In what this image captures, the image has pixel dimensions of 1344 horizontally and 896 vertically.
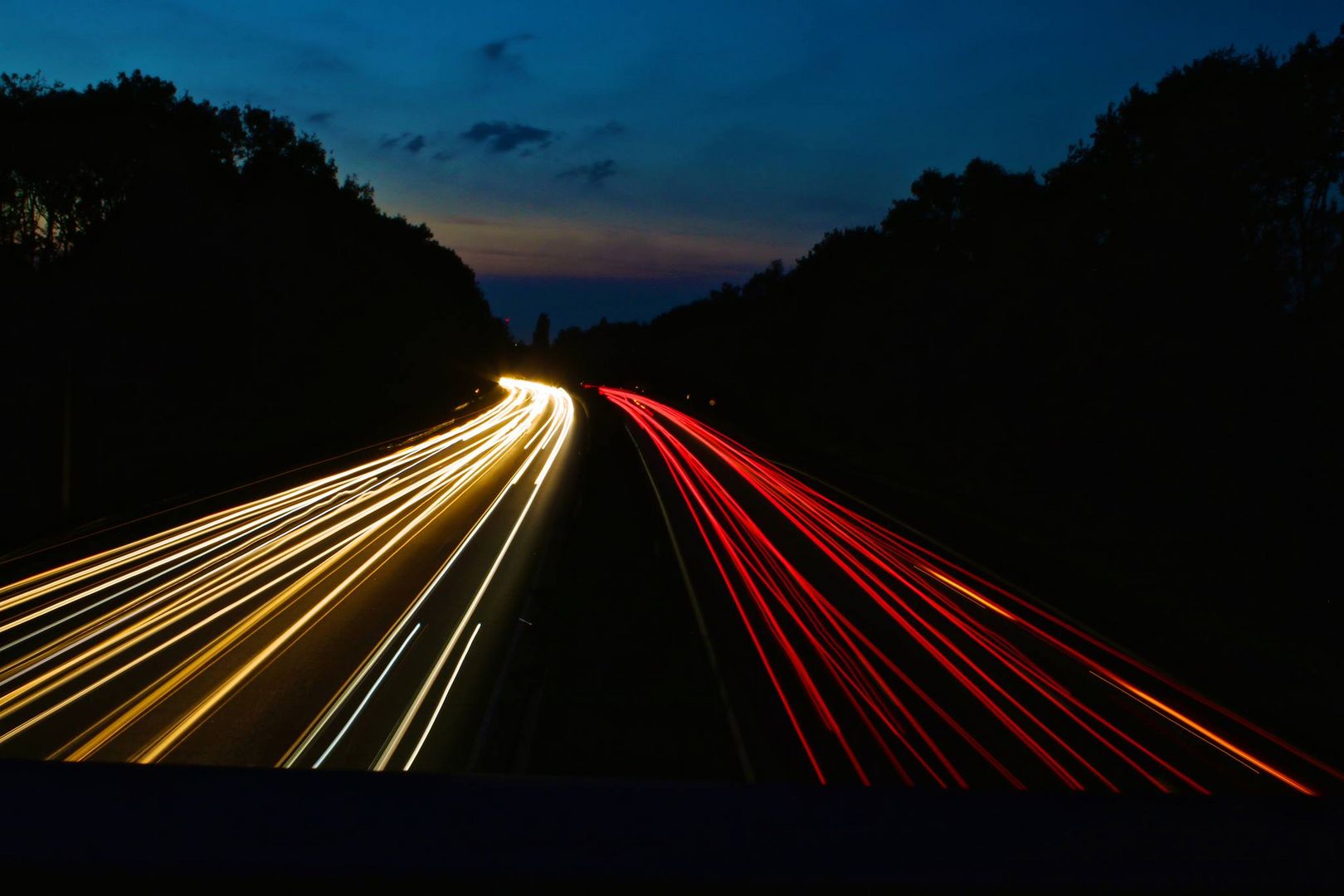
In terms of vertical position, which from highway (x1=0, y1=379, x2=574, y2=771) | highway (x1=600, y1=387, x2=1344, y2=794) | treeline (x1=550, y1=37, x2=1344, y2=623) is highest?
treeline (x1=550, y1=37, x2=1344, y2=623)

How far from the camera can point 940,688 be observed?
31.4ft

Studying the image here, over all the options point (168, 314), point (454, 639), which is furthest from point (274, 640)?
point (168, 314)

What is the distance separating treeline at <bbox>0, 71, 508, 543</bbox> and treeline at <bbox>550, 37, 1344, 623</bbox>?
58.8 feet

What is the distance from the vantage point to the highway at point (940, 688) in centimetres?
752

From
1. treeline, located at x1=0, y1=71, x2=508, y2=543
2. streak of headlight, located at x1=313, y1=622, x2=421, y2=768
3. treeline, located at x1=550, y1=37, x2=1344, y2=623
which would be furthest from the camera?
treeline, located at x1=0, y1=71, x2=508, y2=543

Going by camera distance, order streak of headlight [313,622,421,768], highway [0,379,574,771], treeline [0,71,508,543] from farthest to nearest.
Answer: treeline [0,71,508,543]
highway [0,379,574,771]
streak of headlight [313,622,421,768]

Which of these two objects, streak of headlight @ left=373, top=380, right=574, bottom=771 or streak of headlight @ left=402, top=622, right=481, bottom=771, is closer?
streak of headlight @ left=402, top=622, right=481, bottom=771

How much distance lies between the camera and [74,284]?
39.3m

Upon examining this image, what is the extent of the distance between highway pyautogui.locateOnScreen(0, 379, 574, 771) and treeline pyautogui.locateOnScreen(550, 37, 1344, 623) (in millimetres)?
11153

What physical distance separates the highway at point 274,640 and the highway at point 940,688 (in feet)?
8.80

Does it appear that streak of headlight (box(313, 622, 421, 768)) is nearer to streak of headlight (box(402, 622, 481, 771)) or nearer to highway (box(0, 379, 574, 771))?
highway (box(0, 379, 574, 771))

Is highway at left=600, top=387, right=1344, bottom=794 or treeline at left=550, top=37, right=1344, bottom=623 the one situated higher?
treeline at left=550, top=37, right=1344, bottom=623

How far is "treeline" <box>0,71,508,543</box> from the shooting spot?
23.4 meters

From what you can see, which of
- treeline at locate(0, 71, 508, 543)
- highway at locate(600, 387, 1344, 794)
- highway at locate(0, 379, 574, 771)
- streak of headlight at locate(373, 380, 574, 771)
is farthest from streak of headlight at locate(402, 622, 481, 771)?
treeline at locate(0, 71, 508, 543)
